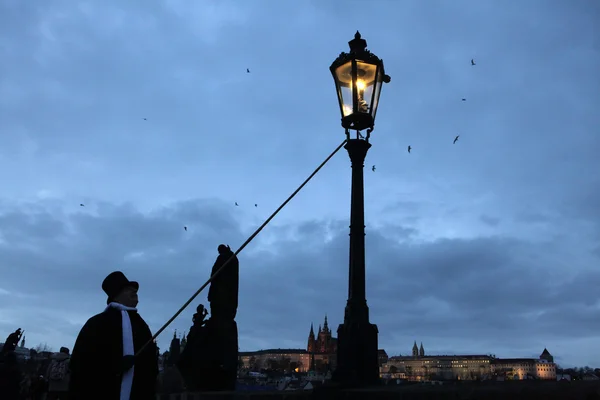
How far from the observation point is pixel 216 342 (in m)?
9.27

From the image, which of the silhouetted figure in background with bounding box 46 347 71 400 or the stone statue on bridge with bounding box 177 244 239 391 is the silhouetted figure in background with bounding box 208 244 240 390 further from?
the silhouetted figure in background with bounding box 46 347 71 400

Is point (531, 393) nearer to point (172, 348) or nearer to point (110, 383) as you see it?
point (110, 383)

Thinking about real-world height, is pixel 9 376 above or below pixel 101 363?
below

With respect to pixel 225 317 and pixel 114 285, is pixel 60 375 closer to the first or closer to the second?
pixel 225 317

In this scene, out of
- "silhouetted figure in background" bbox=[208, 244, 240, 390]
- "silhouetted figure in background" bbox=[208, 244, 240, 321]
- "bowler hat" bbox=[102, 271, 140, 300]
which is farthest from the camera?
"silhouetted figure in background" bbox=[208, 244, 240, 321]

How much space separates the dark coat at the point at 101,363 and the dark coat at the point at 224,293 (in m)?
5.58

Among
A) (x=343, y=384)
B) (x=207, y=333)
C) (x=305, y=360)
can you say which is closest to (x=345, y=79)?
(x=343, y=384)

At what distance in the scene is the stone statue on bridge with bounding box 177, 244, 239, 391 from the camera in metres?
9.07

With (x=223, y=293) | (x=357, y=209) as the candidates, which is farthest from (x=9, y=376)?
(x=357, y=209)

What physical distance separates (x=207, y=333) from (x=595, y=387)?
7195mm

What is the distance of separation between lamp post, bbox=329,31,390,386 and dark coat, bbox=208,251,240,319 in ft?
11.2

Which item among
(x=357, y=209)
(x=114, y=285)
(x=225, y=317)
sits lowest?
(x=114, y=285)

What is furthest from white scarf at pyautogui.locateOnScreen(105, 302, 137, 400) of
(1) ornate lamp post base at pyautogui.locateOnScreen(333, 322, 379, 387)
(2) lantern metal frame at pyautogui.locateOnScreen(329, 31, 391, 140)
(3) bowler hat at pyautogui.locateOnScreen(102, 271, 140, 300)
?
(2) lantern metal frame at pyautogui.locateOnScreen(329, 31, 391, 140)

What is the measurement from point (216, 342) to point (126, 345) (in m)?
5.66
